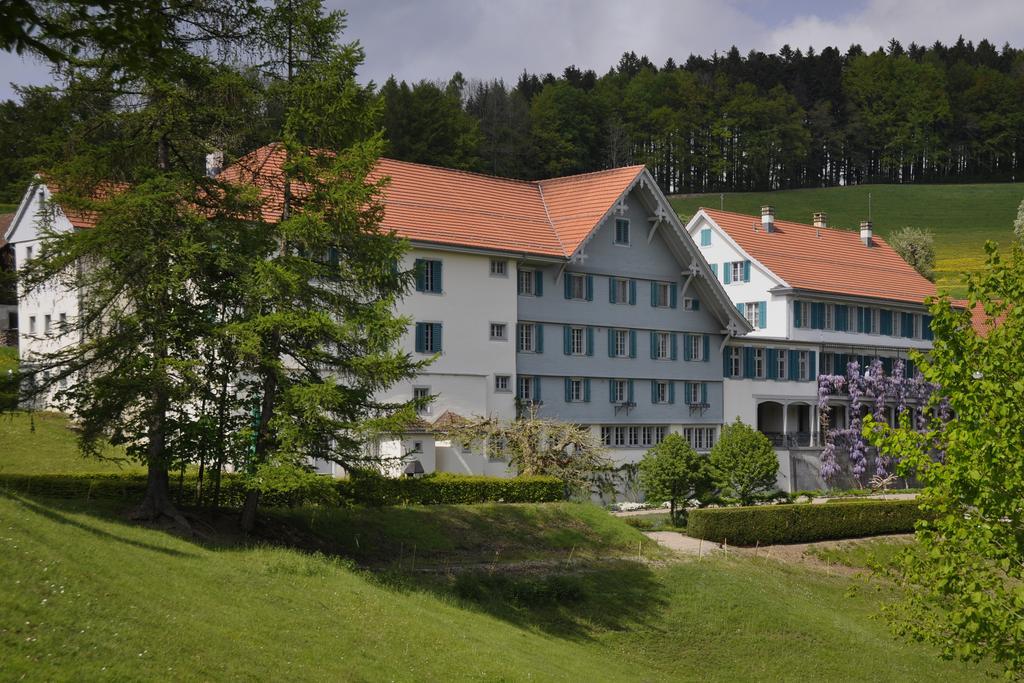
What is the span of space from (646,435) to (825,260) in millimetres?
16870

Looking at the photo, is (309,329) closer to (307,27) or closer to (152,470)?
(152,470)

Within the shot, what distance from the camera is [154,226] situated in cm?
2452

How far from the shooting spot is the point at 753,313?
184 feet

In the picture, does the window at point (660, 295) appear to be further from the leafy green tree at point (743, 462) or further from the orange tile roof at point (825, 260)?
the leafy green tree at point (743, 462)

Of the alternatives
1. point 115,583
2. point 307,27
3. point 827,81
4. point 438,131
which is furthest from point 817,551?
point 827,81

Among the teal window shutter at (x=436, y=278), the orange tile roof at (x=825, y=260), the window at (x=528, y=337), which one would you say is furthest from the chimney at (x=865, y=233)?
the teal window shutter at (x=436, y=278)

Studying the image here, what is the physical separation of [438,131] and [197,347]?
58627mm

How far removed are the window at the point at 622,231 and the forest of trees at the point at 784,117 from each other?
60775 mm

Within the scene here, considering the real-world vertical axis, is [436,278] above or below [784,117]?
below

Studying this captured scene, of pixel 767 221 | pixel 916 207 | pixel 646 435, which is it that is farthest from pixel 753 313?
pixel 916 207

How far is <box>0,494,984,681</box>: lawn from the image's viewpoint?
1499 centimetres

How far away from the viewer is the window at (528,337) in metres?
44.6

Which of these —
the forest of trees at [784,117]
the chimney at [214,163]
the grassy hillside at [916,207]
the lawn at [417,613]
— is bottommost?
the lawn at [417,613]

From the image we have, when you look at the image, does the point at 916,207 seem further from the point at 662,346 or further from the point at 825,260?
the point at 662,346
